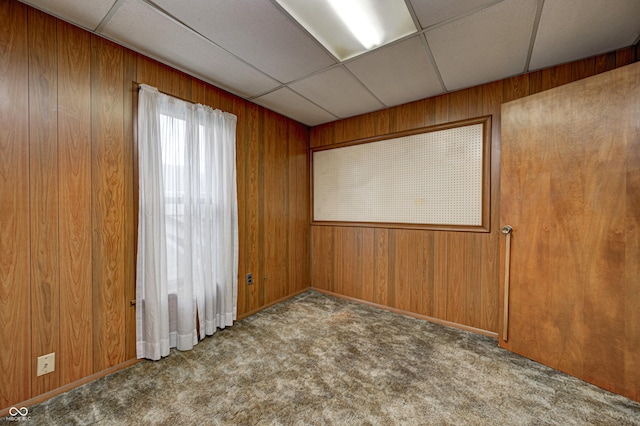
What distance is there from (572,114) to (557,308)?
144 cm

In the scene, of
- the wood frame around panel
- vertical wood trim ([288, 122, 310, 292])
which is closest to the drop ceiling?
the wood frame around panel

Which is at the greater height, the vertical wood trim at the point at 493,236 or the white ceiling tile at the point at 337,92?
the white ceiling tile at the point at 337,92

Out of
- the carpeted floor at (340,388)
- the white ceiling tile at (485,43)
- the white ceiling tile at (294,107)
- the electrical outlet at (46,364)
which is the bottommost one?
the carpeted floor at (340,388)

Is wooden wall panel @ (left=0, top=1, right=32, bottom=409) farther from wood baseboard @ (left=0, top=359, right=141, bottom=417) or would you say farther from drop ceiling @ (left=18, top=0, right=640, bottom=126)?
drop ceiling @ (left=18, top=0, right=640, bottom=126)

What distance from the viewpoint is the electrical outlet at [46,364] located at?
1577 mm

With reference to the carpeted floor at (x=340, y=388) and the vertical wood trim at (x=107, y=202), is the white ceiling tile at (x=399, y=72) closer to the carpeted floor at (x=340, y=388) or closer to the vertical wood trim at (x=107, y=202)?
the vertical wood trim at (x=107, y=202)

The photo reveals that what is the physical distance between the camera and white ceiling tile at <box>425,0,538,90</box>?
158 cm

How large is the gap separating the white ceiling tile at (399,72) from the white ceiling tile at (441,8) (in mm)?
196

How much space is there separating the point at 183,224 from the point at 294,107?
72.8 inches

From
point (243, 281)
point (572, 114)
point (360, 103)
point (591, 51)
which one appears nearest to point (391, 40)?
point (360, 103)

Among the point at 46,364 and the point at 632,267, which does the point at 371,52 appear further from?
the point at 46,364

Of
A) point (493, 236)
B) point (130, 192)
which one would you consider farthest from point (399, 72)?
point (130, 192)

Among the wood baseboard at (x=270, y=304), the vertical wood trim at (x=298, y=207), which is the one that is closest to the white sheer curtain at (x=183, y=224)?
the wood baseboard at (x=270, y=304)

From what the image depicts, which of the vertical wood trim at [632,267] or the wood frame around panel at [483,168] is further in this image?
the wood frame around panel at [483,168]
